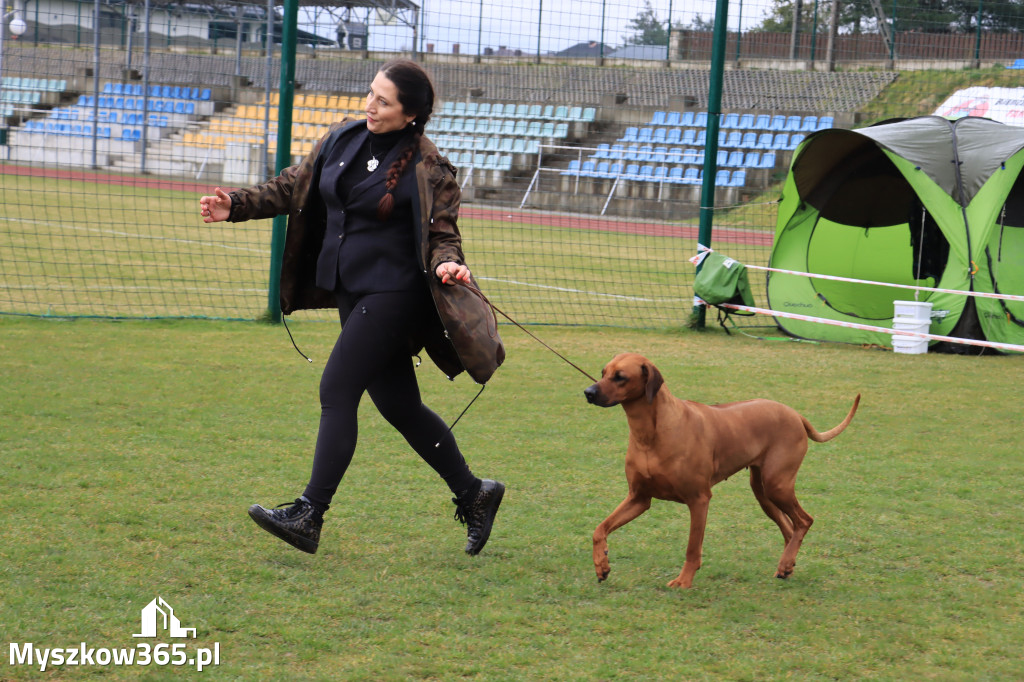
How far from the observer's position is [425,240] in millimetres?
3896

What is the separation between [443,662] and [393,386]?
126cm

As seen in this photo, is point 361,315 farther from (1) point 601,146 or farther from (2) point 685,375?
(1) point 601,146

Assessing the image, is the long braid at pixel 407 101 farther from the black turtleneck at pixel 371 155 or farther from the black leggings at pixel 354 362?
the black leggings at pixel 354 362

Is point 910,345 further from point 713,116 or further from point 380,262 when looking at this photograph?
point 380,262

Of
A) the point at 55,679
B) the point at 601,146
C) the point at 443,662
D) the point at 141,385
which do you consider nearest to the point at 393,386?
the point at 443,662

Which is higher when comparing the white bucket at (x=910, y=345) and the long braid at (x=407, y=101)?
the long braid at (x=407, y=101)

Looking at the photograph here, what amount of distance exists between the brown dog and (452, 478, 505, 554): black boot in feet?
1.80

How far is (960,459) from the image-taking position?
5.94 meters

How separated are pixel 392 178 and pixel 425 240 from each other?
265 mm

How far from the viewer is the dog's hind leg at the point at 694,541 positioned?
151 inches

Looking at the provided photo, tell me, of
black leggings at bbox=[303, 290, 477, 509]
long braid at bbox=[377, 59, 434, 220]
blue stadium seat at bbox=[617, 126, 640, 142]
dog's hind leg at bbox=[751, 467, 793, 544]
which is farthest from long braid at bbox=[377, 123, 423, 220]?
blue stadium seat at bbox=[617, 126, 640, 142]

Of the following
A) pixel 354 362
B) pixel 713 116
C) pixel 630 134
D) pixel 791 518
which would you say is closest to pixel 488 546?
pixel 354 362

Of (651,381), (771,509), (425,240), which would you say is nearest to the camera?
(651,381)

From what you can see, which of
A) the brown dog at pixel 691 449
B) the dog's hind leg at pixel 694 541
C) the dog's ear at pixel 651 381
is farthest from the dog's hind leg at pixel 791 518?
the dog's ear at pixel 651 381
